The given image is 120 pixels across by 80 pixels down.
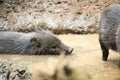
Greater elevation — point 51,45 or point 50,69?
point 50,69

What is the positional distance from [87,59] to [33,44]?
124 centimetres

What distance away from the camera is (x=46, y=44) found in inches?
216

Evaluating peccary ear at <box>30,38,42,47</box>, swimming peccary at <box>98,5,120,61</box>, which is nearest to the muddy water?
swimming peccary at <box>98,5,120,61</box>

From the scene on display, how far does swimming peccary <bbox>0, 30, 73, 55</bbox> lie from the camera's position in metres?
5.42

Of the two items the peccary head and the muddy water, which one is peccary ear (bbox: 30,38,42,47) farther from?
the muddy water

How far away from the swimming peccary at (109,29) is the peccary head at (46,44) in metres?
0.85

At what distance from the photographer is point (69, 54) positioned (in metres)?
5.07

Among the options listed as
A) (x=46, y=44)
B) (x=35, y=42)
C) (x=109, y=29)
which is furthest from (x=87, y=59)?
(x=35, y=42)

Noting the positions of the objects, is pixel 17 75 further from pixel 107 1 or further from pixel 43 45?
pixel 107 1

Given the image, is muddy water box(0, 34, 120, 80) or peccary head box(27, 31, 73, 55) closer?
muddy water box(0, 34, 120, 80)

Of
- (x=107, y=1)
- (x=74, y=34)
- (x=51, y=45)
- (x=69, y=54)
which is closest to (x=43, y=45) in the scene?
(x=51, y=45)

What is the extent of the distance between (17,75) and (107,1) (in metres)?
4.38

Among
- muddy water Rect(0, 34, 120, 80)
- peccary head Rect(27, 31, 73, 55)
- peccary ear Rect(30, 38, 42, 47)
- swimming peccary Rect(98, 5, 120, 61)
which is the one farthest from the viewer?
peccary ear Rect(30, 38, 42, 47)

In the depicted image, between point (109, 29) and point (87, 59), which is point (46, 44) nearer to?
Answer: point (87, 59)
